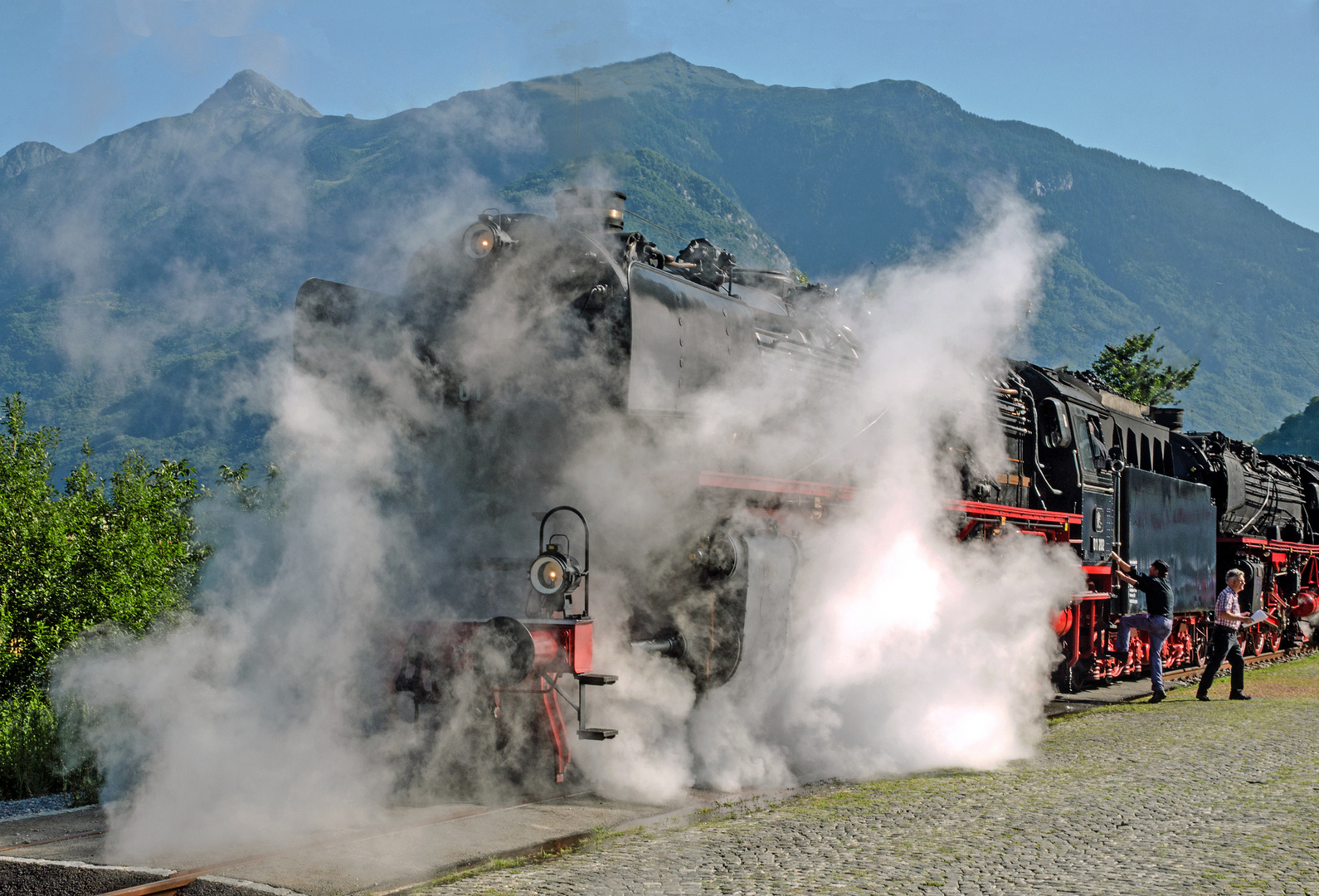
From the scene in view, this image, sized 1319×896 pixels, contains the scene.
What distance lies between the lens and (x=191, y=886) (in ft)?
15.6

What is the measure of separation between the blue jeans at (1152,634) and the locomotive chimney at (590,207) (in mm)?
7583

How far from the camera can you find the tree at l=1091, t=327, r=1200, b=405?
36719 millimetres

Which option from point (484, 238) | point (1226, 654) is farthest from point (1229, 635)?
point (484, 238)

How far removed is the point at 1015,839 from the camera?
5.33 meters

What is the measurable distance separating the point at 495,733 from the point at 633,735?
93cm

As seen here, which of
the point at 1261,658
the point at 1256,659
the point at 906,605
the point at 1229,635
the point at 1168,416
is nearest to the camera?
the point at 906,605

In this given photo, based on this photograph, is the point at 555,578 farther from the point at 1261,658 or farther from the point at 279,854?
the point at 1261,658

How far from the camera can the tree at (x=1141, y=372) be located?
120 feet

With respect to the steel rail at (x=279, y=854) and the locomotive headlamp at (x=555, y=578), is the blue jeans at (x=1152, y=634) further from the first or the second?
the locomotive headlamp at (x=555, y=578)

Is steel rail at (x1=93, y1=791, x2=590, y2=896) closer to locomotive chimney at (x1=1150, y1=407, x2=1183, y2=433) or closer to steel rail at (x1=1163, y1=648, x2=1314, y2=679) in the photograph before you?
steel rail at (x1=1163, y1=648, x2=1314, y2=679)

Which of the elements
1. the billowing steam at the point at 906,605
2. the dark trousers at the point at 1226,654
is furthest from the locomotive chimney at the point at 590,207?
the dark trousers at the point at 1226,654

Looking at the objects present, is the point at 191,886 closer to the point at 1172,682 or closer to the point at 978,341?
the point at 978,341

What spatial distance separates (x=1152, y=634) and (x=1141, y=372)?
2777 centimetres

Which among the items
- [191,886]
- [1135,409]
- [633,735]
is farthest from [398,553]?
[1135,409]
